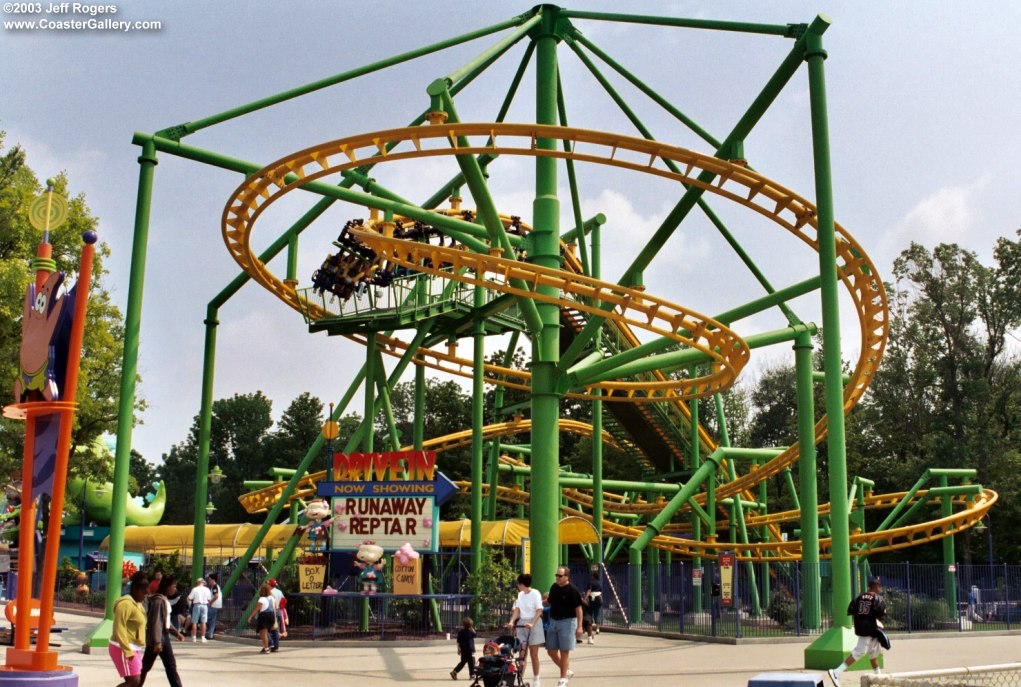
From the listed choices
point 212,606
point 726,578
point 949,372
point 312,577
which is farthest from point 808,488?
point 949,372

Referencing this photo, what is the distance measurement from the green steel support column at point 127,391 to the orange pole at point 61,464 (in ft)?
17.4

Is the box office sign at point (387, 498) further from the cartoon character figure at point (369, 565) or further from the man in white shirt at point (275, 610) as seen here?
the man in white shirt at point (275, 610)

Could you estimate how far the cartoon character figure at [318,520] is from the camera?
21.9 metres

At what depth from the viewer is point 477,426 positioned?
23156mm

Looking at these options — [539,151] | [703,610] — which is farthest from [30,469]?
[703,610]

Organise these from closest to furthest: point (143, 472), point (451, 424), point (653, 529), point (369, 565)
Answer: point (369, 565), point (653, 529), point (451, 424), point (143, 472)

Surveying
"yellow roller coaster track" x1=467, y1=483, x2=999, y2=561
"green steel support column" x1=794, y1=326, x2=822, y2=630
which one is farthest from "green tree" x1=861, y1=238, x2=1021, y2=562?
"green steel support column" x1=794, y1=326, x2=822, y2=630

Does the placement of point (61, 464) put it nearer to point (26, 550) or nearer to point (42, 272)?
point (26, 550)

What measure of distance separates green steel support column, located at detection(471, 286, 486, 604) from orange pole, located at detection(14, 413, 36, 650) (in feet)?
34.6

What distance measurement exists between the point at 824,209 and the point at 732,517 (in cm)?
2254

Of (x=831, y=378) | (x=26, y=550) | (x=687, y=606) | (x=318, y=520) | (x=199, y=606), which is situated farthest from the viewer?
(x=687, y=606)

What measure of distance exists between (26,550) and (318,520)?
32.5 feet

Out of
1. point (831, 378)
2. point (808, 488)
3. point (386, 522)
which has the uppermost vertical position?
point (831, 378)

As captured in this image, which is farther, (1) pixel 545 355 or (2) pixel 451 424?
(2) pixel 451 424
